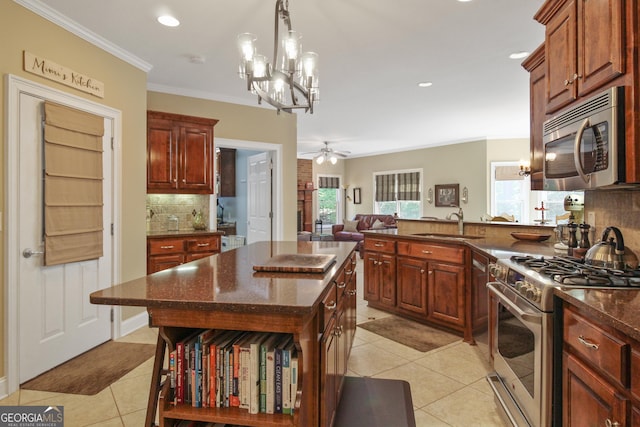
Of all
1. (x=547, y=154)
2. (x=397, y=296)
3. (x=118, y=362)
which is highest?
(x=547, y=154)

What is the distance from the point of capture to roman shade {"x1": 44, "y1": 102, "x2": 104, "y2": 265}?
2750mm

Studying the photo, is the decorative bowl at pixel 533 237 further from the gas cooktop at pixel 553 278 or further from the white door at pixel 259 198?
the white door at pixel 259 198

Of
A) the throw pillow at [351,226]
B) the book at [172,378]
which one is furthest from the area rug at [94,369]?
the throw pillow at [351,226]

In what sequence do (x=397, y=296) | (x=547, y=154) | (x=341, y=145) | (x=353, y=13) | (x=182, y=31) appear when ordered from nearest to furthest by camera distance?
1. (x=547, y=154)
2. (x=353, y=13)
3. (x=182, y=31)
4. (x=397, y=296)
5. (x=341, y=145)

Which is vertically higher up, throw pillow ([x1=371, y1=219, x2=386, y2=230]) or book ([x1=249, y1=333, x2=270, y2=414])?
throw pillow ([x1=371, y1=219, x2=386, y2=230])

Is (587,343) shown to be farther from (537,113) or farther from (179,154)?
(179,154)

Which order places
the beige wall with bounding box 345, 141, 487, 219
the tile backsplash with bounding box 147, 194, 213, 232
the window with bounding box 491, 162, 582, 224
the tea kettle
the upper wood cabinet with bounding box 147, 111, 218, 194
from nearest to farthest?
1. the tea kettle
2. the upper wood cabinet with bounding box 147, 111, 218, 194
3. the tile backsplash with bounding box 147, 194, 213, 232
4. the window with bounding box 491, 162, 582, 224
5. the beige wall with bounding box 345, 141, 487, 219

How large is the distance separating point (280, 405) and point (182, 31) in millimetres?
3070

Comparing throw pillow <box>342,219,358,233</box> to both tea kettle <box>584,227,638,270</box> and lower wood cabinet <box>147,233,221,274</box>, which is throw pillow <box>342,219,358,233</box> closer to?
lower wood cabinet <box>147,233,221,274</box>

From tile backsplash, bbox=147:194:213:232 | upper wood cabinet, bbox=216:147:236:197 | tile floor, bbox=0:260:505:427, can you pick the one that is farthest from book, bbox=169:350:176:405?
upper wood cabinet, bbox=216:147:236:197

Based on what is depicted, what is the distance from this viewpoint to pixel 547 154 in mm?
2266

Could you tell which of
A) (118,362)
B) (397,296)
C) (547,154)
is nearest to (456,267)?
(397,296)

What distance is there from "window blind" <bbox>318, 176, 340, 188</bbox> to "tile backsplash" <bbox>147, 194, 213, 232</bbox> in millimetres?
6341

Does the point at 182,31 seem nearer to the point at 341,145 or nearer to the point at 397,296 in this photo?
the point at 397,296
